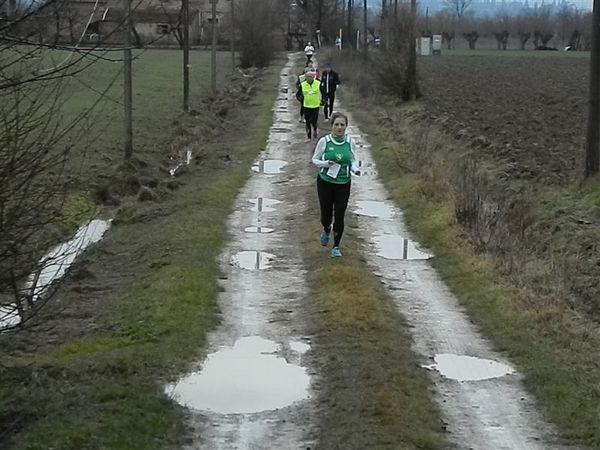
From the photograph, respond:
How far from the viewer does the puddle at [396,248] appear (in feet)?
46.9

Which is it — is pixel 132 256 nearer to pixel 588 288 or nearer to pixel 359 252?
pixel 359 252

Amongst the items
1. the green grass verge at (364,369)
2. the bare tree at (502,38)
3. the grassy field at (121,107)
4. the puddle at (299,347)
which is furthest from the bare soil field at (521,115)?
the bare tree at (502,38)

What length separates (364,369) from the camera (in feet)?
28.9

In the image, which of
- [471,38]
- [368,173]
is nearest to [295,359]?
[368,173]

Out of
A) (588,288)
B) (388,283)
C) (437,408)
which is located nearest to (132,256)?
(388,283)

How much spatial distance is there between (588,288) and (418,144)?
1177 centimetres

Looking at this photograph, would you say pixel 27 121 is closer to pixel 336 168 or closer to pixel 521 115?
pixel 336 168

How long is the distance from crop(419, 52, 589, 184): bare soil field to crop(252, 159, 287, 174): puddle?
4636 millimetres

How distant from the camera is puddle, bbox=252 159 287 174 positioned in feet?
73.3

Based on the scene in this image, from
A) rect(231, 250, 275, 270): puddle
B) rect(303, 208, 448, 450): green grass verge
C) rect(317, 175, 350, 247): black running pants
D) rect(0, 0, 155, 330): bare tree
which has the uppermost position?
rect(0, 0, 155, 330): bare tree

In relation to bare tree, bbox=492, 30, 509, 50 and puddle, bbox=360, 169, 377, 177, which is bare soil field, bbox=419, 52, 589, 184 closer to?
puddle, bbox=360, 169, 377, 177

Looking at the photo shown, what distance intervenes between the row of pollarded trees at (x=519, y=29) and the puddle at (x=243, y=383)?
134878 mm

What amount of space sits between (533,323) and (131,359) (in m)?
4.01

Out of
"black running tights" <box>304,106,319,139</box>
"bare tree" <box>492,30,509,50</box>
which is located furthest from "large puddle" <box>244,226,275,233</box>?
"bare tree" <box>492,30,509,50</box>
